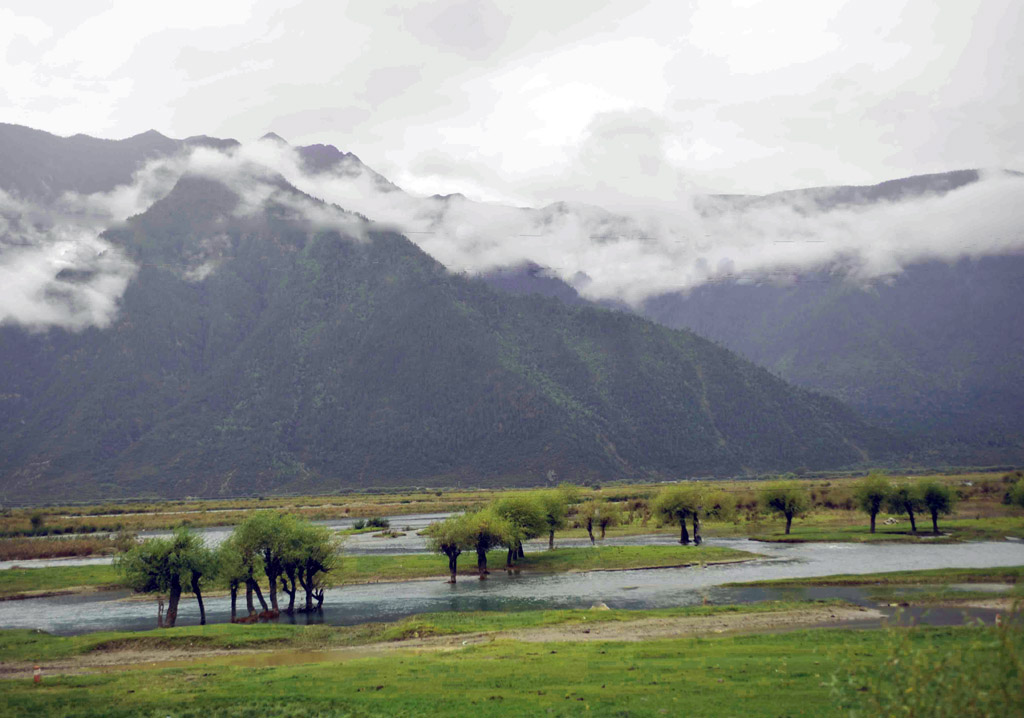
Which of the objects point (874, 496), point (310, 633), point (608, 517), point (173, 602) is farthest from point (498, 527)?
point (874, 496)

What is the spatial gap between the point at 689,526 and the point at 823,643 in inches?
3711

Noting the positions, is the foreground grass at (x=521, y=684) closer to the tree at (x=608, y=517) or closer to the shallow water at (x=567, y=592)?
the shallow water at (x=567, y=592)

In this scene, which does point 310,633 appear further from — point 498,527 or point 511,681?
point 498,527

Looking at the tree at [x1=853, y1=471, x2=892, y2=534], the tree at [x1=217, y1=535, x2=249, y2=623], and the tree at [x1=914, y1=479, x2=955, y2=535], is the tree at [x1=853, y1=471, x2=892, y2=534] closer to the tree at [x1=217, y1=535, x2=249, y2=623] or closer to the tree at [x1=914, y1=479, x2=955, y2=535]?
the tree at [x1=914, y1=479, x2=955, y2=535]

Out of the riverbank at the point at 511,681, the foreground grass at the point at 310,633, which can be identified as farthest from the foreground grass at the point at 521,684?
the foreground grass at the point at 310,633

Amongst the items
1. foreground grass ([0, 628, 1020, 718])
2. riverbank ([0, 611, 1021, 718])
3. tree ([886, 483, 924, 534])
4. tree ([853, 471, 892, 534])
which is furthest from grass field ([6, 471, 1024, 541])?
foreground grass ([0, 628, 1020, 718])

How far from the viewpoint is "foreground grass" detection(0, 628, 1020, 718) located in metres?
29.8

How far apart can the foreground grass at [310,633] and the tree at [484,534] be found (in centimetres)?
2661

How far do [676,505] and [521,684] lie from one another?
79926 millimetres

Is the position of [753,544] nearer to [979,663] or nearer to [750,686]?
[750,686]

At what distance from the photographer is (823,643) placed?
40.7m

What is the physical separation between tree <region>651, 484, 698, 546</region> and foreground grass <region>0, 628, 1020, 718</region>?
215 ft

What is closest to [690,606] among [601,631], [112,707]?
[601,631]

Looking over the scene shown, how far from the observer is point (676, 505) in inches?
4345
